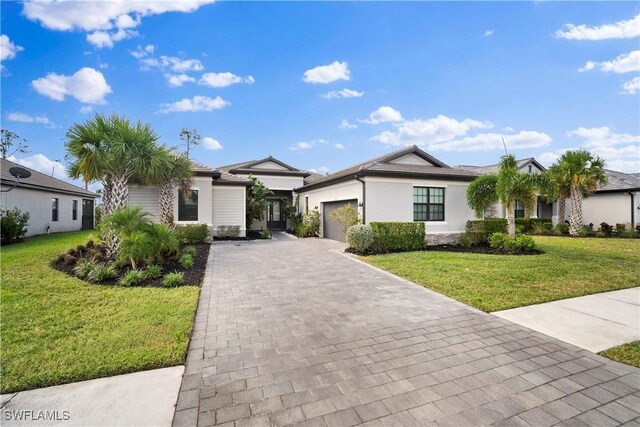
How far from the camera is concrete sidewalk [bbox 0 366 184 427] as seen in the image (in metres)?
2.54

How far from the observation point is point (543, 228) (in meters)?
20.5

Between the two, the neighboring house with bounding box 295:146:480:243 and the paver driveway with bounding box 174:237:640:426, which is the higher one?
the neighboring house with bounding box 295:146:480:243

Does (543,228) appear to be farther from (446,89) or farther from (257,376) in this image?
(257,376)

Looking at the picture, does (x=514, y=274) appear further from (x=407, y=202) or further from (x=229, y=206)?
(x=229, y=206)

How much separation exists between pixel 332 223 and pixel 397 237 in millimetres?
5246

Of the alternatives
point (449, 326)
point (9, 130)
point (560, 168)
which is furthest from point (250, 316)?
point (9, 130)

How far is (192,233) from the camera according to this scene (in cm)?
1437

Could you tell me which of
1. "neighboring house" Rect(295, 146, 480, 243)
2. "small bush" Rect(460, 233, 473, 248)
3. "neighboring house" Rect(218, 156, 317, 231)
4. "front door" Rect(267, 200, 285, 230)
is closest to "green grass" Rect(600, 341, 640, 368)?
"neighboring house" Rect(295, 146, 480, 243)

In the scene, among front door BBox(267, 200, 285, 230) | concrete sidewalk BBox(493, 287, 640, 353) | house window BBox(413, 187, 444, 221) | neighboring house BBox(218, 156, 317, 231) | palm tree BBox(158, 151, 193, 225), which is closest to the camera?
concrete sidewalk BBox(493, 287, 640, 353)

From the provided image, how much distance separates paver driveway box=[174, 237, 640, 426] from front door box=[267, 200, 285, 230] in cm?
1875

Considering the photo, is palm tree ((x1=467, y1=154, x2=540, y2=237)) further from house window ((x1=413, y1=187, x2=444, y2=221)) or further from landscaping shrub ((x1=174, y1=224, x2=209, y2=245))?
landscaping shrub ((x1=174, y1=224, x2=209, y2=245))

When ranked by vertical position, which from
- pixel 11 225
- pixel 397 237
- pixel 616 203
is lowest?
pixel 397 237

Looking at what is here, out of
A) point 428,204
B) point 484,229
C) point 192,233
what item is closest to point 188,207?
point 192,233

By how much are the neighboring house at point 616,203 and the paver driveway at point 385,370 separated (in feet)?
76.7
